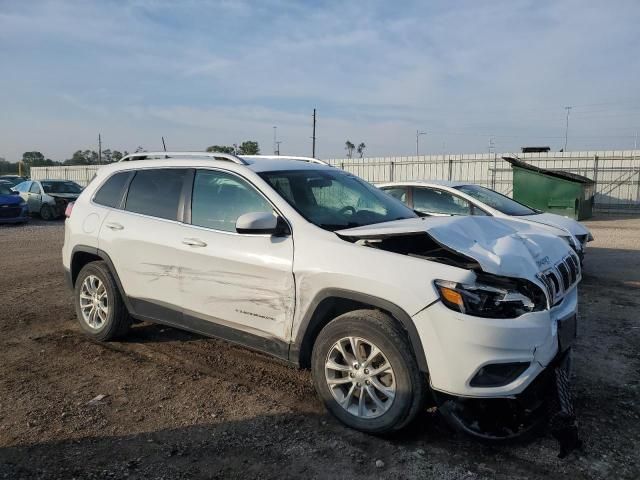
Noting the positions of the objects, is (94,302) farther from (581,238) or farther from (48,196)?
(48,196)

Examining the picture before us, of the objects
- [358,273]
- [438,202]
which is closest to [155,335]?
[358,273]

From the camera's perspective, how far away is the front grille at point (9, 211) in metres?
16.8

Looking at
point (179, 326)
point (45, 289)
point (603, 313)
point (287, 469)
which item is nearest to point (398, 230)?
point (287, 469)

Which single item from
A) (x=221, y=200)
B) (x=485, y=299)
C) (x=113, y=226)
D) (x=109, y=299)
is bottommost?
(x=109, y=299)

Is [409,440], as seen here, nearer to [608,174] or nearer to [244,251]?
[244,251]

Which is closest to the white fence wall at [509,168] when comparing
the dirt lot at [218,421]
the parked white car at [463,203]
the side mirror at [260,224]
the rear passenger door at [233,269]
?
the parked white car at [463,203]

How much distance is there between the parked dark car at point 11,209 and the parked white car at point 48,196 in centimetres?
156

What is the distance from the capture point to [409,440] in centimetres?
333

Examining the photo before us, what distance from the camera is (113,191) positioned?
16.9ft

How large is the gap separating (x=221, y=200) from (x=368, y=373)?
6.03 ft

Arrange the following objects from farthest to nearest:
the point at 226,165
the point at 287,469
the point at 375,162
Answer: the point at 375,162
the point at 226,165
the point at 287,469

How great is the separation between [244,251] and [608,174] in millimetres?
22841

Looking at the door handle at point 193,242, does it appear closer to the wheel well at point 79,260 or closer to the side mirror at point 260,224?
the side mirror at point 260,224

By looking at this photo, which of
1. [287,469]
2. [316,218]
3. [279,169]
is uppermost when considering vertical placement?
[279,169]
